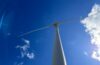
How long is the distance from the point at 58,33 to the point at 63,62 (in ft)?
32.0

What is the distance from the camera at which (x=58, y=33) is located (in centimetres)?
8850

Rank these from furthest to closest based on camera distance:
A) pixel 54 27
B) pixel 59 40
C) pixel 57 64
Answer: pixel 54 27 → pixel 59 40 → pixel 57 64

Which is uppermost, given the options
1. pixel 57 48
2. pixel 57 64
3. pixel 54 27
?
pixel 54 27

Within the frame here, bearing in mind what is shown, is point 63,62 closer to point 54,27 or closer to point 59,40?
point 59,40

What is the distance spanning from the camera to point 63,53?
278ft

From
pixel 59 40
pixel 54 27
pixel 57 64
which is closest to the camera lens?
pixel 57 64

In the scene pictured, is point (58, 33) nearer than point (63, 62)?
No

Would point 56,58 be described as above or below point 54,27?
below

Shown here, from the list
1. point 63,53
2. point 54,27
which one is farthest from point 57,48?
point 54,27

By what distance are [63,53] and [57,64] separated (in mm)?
4454

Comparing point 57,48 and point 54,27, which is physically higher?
point 54,27

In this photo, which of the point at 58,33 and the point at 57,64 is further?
the point at 58,33

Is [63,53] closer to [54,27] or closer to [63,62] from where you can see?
[63,62]

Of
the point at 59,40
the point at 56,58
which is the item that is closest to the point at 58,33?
the point at 59,40
